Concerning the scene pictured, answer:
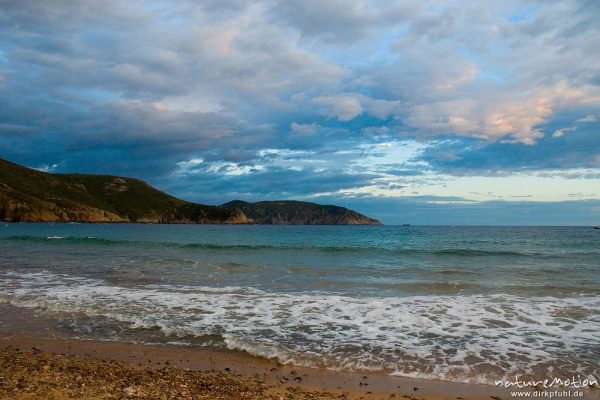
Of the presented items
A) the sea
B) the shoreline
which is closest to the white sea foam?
the sea

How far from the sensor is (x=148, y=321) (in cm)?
1261

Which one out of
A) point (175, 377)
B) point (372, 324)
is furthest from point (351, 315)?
point (175, 377)

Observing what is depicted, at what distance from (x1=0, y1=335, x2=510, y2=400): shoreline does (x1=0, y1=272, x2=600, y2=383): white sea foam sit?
57cm

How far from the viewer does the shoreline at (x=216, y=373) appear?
23.9 feet

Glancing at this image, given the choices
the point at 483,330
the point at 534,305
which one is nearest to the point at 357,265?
the point at 534,305

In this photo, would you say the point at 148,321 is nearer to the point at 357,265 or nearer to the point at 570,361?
the point at 570,361

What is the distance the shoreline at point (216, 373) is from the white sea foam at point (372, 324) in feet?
1.87

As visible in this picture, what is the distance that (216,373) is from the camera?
27.0ft

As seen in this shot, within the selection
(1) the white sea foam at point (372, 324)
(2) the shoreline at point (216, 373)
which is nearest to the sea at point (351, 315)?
(1) the white sea foam at point (372, 324)

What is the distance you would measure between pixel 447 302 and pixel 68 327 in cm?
1336

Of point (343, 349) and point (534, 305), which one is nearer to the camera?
point (343, 349)

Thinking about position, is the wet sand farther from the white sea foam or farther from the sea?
the white sea foam

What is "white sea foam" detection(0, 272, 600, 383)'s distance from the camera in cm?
921

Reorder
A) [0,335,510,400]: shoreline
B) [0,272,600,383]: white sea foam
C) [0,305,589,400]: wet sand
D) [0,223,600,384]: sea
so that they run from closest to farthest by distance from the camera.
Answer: [0,305,589,400]: wet sand, [0,335,510,400]: shoreline, [0,272,600,383]: white sea foam, [0,223,600,384]: sea
